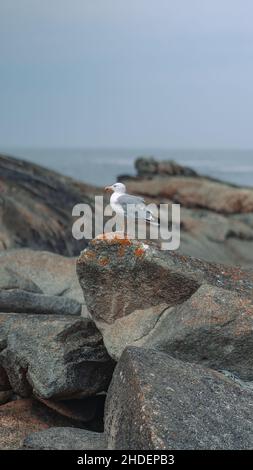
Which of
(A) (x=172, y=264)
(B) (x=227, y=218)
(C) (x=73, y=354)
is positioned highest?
(A) (x=172, y=264)

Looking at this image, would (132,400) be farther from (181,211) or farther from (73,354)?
(181,211)

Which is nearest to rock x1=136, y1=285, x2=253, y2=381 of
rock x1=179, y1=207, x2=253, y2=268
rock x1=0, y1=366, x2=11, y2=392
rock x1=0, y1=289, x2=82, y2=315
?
rock x1=0, y1=366, x2=11, y2=392

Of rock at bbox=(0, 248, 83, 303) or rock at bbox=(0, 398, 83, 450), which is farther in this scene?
rock at bbox=(0, 248, 83, 303)

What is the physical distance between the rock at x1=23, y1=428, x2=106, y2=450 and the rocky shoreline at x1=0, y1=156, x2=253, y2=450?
0.01 m

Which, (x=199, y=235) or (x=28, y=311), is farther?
(x=199, y=235)

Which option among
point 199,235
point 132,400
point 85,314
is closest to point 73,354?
point 132,400

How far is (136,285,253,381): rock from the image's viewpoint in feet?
26.3

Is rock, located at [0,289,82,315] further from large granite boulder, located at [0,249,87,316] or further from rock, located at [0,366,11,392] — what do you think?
rock, located at [0,366,11,392]

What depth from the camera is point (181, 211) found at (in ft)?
87.4

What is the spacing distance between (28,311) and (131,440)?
3927mm

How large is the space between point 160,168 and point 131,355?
1136 inches

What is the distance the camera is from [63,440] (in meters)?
7.38

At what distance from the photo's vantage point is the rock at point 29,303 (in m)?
10.1
